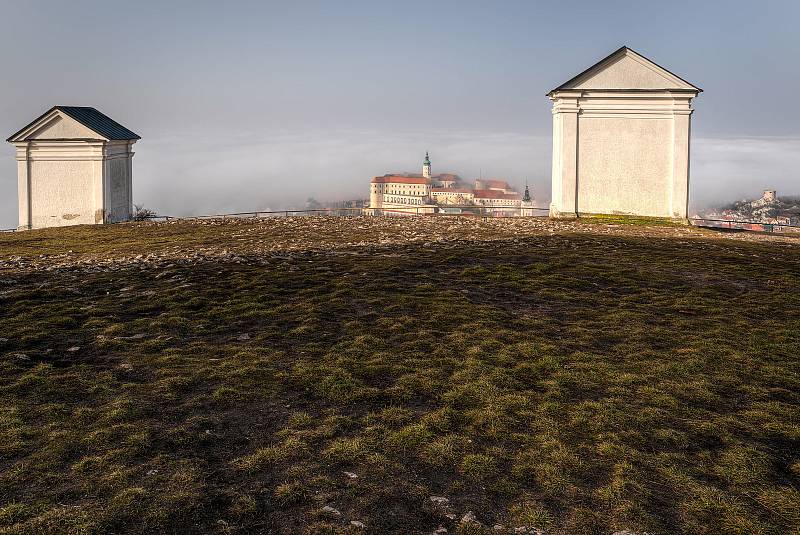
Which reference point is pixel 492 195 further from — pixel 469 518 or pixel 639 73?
pixel 469 518

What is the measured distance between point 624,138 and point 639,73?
2.96 metres

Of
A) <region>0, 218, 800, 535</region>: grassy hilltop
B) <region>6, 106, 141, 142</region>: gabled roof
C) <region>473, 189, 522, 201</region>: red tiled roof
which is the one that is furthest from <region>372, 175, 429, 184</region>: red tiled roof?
<region>0, 218, 800, 535</region>: grassy hilltop

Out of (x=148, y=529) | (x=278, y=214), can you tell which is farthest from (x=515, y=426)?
(x=278, y=214)

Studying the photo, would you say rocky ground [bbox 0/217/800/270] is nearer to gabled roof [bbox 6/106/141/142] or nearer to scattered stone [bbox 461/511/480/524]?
gabled roof [bbox 6/106/141/142]

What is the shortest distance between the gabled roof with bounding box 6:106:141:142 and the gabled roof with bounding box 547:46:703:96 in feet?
72.4

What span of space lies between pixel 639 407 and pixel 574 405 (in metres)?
0.83

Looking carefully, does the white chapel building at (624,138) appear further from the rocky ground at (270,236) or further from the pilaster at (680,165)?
the rocky ground at (270,236)

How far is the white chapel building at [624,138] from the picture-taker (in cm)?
3009

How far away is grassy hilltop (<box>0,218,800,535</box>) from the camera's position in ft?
20.2

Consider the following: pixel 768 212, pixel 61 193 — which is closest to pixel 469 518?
pixel 61 193

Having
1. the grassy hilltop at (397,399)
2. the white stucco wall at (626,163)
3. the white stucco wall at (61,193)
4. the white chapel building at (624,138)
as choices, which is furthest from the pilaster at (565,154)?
the white stucco wall at (61,193)

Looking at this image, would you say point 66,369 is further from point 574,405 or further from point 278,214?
point 278,214

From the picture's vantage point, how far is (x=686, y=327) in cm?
1241

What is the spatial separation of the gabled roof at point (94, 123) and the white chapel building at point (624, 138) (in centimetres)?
2200
